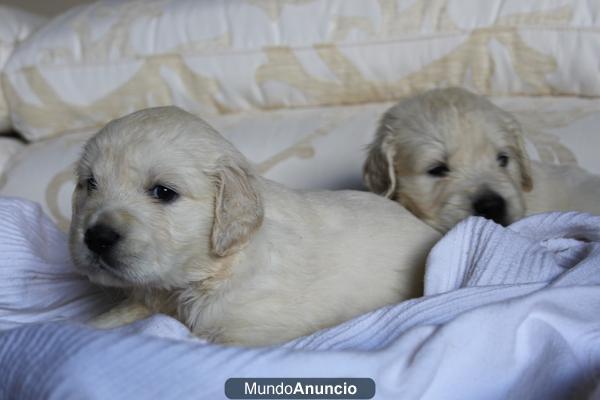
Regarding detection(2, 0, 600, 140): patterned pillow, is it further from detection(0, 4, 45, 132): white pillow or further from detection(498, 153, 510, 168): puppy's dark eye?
detection(498, 153, 510, 168): puppy's dark eye

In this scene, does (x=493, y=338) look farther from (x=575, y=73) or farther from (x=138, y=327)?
(x=575, y=73)

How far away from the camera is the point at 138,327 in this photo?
1.71m

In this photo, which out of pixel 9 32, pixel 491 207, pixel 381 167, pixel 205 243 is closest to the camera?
pixel 205 243

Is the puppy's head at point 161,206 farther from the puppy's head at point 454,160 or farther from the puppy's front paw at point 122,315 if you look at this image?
the puppy's head at point 454,160

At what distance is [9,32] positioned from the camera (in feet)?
12.6

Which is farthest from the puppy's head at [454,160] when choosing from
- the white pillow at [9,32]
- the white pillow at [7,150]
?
the white pillow at [9,32]

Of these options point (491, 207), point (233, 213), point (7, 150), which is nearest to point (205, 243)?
point (233, 213)

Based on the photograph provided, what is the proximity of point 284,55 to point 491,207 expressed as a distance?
1420mm

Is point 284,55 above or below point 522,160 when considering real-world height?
above

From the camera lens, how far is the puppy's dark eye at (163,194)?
1816 millimetres

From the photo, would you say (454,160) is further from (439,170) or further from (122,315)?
(122,315)

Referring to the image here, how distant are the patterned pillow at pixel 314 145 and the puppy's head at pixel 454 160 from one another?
0.50 metres

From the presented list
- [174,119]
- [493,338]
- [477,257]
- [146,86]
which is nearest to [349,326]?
[493,338]

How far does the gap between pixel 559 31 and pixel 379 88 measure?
0.81m
